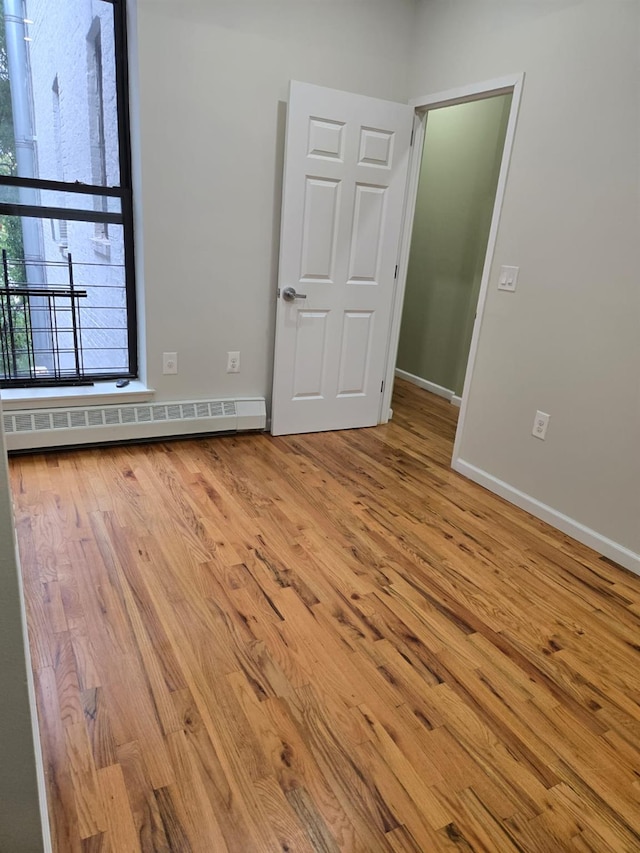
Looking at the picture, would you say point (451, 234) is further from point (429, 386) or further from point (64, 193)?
point (64, 193)

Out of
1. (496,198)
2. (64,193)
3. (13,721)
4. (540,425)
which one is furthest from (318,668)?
(64,193)

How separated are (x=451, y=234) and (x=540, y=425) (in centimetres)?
242

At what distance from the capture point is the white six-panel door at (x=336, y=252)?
10.2ft

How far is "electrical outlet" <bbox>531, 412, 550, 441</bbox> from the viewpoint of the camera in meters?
2.71

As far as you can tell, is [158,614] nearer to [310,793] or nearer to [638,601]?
[310,793]

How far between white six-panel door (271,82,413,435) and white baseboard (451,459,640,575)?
0.97 metres

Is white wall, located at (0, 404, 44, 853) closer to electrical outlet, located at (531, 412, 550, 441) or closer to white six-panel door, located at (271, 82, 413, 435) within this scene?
electrical outlet, located at (531, 412, 550, 441)

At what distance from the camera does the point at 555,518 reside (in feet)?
8.82

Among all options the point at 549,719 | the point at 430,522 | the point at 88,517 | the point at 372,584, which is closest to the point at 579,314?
the point at 430,522

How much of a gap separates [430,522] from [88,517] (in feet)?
5.15

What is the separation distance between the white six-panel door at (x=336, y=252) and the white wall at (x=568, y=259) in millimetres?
625

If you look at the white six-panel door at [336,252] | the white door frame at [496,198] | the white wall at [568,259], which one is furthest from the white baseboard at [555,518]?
the white six-panel door at [336,252]

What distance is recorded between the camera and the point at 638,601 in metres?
2.18

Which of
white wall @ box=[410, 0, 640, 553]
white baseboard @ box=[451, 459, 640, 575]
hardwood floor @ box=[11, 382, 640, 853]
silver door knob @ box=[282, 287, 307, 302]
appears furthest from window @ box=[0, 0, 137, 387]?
white baseboard @ box=[451, 459, 640, 575]
